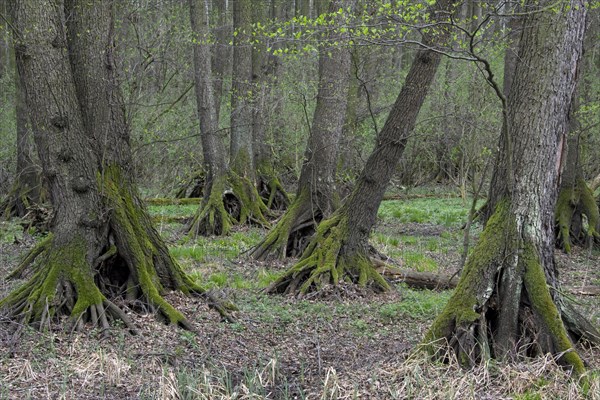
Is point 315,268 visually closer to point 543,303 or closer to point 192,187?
point 543,303

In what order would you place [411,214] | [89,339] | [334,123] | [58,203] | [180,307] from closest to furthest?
[89,339] → [58,203] → [180,307] → [334,123] → [411,214]

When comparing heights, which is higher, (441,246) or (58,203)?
(58,203)

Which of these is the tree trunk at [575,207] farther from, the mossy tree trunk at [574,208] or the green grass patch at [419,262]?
the green grass patch at [419,262]

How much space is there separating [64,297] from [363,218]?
4.07m

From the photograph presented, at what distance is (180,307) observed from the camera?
689cm

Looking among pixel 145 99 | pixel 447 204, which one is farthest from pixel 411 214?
pixel 145 99

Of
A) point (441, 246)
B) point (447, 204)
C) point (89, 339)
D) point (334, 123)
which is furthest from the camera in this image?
point (447, 204)

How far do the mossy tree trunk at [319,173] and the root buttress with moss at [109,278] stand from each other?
10.3 ft

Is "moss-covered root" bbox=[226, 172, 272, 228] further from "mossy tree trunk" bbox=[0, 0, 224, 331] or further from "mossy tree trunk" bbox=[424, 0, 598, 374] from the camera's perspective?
"mossy tree trunk" bbox=[424, 0, 598, 374]

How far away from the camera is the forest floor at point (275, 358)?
4.82m

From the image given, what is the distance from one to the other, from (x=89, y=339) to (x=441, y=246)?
7.50 metres

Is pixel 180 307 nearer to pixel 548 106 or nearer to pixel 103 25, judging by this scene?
pixel 103 25

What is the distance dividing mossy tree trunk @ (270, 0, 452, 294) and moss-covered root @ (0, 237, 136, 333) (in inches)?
109

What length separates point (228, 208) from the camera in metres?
13.7
